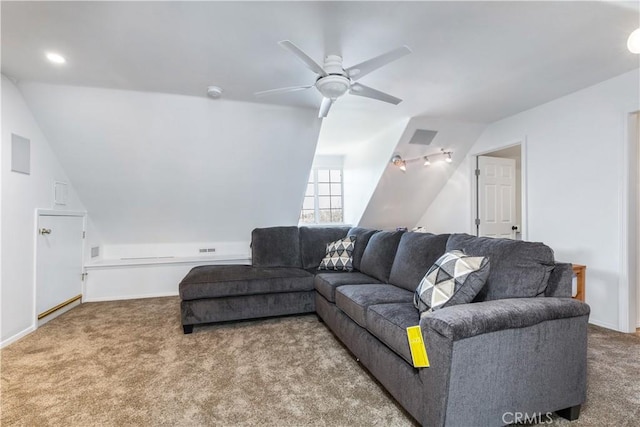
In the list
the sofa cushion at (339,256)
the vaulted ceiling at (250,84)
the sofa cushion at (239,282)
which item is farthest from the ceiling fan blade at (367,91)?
→ the sofa cushion at (239,282)

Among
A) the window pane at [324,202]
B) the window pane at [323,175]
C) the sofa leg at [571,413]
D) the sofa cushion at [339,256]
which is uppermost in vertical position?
the window pane at [323,175]

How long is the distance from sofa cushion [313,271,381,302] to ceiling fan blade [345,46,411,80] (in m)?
1.72

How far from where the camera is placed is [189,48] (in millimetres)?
2207

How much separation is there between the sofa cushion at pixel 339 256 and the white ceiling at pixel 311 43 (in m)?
1.62

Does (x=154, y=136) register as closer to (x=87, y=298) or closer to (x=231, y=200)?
(x=231, y=200)

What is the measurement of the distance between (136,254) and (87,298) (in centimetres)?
81

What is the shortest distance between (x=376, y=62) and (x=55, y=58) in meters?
2.50

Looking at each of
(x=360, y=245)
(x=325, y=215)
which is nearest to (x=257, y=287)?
(x=360, y=245)

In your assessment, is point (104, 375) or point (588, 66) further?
point (588, 66)

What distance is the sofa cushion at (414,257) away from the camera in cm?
231

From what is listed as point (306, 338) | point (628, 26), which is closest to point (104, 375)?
point (306, 338)

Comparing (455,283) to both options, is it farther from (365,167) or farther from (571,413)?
(365,167)

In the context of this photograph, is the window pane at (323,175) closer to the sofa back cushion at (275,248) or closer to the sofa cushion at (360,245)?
the sofa back cushion at (275,248)

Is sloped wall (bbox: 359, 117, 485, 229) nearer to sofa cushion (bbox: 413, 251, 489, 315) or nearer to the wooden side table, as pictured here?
Answer: the wooden side table
